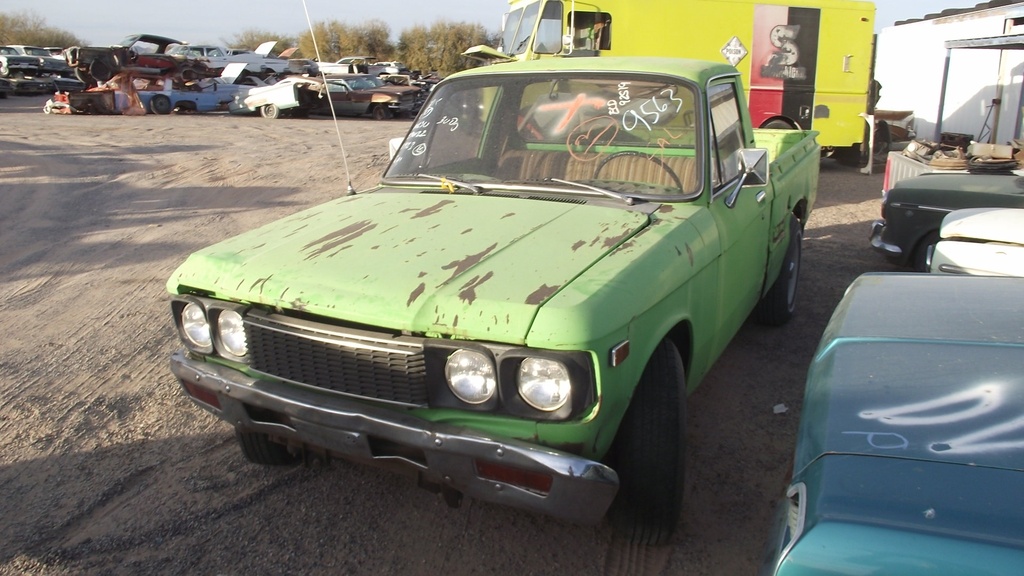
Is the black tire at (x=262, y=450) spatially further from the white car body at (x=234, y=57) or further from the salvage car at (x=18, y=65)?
the salvage car at (x=18, y=65)

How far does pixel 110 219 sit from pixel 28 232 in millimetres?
813

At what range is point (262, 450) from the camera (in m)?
3.29

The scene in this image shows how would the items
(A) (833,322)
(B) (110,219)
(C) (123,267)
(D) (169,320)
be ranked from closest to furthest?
1. (A) (833,322)
2. (D) (169,320)
3. (C) (123,267)
4. (B) (110,219)

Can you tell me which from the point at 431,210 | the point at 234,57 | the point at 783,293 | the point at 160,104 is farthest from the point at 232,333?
the point at 234,57

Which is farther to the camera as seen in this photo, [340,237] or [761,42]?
[761,42]

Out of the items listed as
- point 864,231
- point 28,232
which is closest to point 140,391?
point 28,232

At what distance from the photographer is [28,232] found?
26.3ft

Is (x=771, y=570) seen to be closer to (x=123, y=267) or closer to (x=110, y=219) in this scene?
(x=123, y=267)

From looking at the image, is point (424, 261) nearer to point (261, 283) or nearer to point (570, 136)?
point (261, 283)

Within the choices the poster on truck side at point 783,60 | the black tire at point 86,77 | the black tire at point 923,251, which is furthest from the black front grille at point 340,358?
the black tire at point 86,77

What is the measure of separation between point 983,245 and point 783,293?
49.5 inches

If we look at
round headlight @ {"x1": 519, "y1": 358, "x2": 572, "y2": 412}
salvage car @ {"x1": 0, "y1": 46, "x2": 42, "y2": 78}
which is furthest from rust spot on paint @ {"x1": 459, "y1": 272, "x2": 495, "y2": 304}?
salvage car @ {"x1": 0, "y1": 46, "x2": 42, "y2": 78}

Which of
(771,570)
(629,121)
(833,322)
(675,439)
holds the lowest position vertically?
(675,439)

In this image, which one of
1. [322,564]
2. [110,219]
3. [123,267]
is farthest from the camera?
[110,219]
